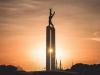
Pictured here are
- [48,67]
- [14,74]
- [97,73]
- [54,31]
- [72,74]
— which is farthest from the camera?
[97,73]

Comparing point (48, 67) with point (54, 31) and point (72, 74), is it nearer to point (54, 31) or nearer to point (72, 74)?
point (54, 31)

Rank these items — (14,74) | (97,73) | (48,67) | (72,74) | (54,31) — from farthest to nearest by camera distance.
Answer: (97,73), (54,31), (48,67), (14,74), (72,74)

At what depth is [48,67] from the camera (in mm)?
29438

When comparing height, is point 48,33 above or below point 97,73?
above

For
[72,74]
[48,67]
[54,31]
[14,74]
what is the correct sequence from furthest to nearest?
1. [54,31]
2. [48,67]
3. [14,74]
4. [72,74]

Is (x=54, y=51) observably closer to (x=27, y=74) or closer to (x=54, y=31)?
(x=54, y=31)

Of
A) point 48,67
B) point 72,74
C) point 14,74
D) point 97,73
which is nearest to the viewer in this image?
point 72,74

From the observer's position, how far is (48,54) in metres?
30.0

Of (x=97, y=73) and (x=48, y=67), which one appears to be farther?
(x=97, y=73)

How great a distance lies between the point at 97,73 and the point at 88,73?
311 cm

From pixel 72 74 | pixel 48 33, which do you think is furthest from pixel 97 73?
pixel 72 74

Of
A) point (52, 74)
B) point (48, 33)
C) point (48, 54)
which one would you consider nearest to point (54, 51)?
point (48, 54)

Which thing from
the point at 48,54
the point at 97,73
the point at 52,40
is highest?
the point at 52,40

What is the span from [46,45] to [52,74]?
10225mm
